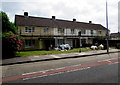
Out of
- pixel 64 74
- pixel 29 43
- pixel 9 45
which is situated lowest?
pixel 64 74

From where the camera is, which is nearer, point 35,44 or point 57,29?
point 35,44

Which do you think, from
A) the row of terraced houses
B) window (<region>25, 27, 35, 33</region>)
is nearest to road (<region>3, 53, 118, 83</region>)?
the row of terraced houses

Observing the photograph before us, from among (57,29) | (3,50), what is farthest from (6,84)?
(57,29)

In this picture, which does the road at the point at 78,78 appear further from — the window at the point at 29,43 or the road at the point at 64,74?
the window at the point at 29,43

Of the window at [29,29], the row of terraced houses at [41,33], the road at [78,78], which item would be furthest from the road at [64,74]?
the window at [29,29]

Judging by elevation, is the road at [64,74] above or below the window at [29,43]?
below

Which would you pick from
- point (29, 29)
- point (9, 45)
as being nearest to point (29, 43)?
point (29, 29)

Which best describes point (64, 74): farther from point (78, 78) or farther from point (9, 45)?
point (9, 45)

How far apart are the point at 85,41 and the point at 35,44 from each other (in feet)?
50.0

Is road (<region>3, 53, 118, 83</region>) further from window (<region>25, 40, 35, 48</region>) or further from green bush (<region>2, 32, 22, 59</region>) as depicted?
window (<region>25, 40, 35, 48</region>)

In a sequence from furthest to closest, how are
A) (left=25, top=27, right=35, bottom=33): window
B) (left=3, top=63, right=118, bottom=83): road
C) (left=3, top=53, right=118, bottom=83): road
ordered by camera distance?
(left=25, top=27, right=35, bottom=33): window < (left=3, top=53, right=118, bottom=83): road < (left=3, top=63, right=118, bottom=83): road

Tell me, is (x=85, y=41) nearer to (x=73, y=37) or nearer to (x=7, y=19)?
(x=73, y=37)

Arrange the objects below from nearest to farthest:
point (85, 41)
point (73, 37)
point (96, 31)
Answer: point (73, 37) → point (85, 41) → point (96, 31)

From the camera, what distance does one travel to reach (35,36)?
84.7 ft
